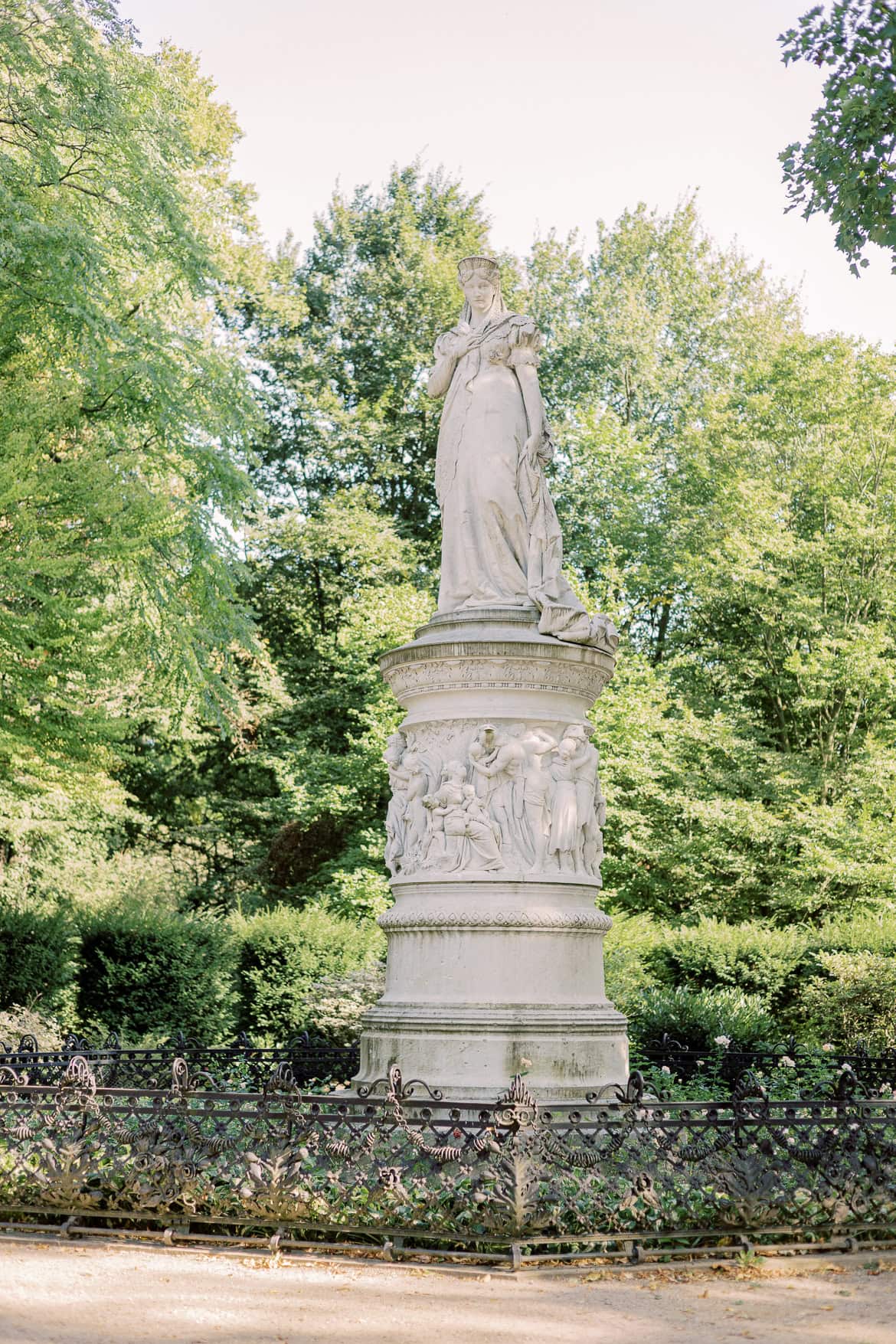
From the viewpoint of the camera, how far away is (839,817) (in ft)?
75.1

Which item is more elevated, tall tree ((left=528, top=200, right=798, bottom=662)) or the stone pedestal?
tall tree ((left=528, top=200, right=798, bottom=662))

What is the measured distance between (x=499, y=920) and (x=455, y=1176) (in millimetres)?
2409

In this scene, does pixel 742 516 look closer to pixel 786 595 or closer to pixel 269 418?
pixel 786 595

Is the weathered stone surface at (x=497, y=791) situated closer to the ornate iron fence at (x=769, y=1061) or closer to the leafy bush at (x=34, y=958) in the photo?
the ornate iron fence at (x=769, y=1061)

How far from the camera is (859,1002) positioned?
17.5 meters

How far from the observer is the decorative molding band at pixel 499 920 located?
9.40 m

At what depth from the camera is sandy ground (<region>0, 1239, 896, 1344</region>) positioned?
5.57m

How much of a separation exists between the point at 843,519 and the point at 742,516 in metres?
1.90

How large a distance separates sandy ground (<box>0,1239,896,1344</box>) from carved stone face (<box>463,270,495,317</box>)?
7.33 metres

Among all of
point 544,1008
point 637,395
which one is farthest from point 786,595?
point 544,1008

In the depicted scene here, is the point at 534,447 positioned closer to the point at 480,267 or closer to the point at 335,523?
the point at 480,267

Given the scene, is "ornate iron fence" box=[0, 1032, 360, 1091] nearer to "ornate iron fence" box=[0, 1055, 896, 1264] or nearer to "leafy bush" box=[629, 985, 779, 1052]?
"ornate iron fence" box=[0, 1055, 896, 1264]

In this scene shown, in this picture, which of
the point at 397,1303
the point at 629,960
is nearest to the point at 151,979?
the point at 629,960

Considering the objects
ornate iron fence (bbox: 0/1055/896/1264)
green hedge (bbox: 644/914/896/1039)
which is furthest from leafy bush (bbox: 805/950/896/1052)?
ornate iron fence (bbox: 0/1055/896/1264)
